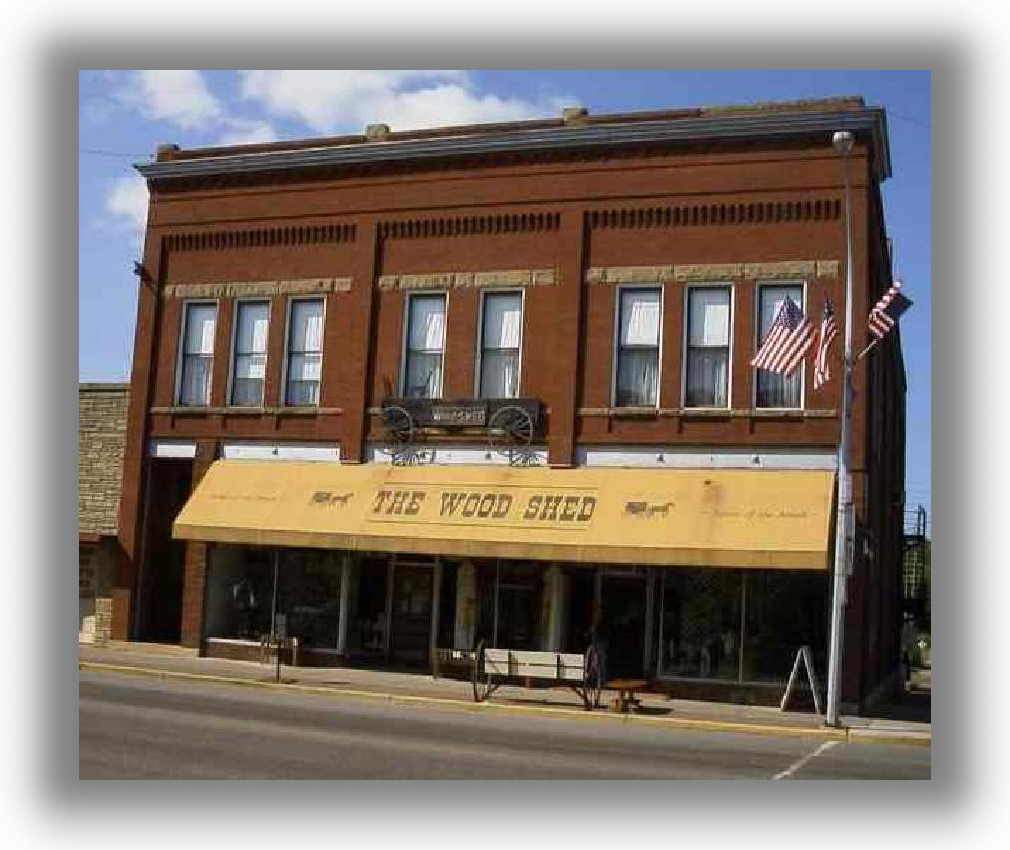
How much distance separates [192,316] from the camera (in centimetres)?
2694

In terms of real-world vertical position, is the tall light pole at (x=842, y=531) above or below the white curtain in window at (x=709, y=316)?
below

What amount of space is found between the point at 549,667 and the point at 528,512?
11.1 feet

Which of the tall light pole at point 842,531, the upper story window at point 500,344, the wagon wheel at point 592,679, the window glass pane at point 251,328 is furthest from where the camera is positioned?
the window glass pane at point 251,328

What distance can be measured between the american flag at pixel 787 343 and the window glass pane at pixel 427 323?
7.35 metres

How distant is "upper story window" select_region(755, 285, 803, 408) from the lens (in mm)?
21938

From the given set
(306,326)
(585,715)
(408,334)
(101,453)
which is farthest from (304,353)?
(585,715)

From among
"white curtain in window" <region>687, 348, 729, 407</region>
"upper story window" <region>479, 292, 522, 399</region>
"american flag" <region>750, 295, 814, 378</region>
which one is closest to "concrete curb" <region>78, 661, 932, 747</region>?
"american flag" <region>750, 295, 814, 378</region>

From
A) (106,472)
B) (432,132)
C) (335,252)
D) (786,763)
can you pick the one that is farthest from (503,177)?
(786,763)

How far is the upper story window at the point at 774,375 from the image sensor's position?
21938 millimetres

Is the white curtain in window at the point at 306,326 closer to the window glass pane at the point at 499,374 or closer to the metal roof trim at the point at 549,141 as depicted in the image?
the metal roof trim at the point at 549,141

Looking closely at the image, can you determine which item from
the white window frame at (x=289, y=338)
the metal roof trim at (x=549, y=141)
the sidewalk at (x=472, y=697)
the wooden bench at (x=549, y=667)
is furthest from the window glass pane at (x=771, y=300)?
the white window frame at (x=289, y=338)

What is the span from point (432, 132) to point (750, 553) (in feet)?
37.0

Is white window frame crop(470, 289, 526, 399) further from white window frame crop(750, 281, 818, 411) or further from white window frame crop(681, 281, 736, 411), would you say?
white window frame crop(750, 281, 818, 411)

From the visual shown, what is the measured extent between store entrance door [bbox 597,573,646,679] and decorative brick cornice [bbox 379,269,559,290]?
231 inches
